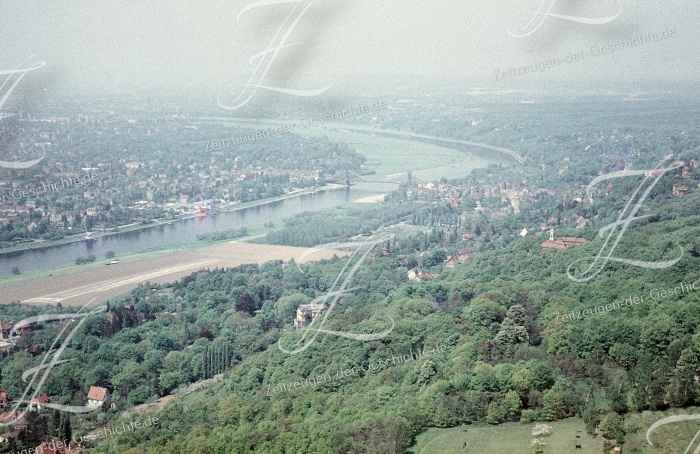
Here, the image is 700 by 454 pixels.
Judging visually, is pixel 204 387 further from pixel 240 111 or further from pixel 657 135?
pixel 657 135

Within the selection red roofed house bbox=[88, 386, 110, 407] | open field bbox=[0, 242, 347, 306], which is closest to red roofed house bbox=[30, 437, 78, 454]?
red roofed house bbox=[88, 386, 110, 407]

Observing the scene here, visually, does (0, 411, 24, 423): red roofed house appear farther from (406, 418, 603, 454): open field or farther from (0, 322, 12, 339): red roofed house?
(406, 418, 603, 454): open field

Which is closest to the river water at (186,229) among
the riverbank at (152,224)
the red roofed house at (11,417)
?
the riverbank at (152,224)

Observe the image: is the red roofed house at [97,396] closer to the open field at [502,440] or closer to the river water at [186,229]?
the open field at [502,440]

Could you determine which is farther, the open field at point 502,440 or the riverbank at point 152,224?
the riverbank at point 152,224

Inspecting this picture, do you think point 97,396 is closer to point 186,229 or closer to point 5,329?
point 5,329

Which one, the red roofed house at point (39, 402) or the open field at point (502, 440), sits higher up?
the open field at point (502, 440)

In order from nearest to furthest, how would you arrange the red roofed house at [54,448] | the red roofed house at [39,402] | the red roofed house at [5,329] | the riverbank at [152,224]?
the red roofed house at [54,448] < the red roofed house at [39,402] < the red roofed house at [5,329] < the riverbank at [152,224]
